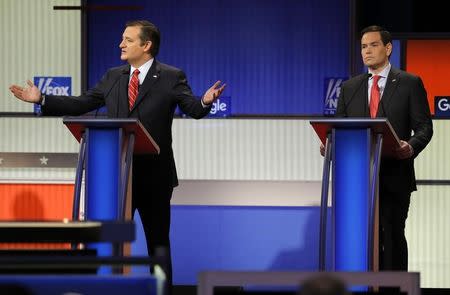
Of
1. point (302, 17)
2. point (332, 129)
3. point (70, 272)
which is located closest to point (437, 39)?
point (302, 17)

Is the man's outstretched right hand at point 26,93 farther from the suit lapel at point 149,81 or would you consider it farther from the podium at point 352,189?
the podium at point 352,189

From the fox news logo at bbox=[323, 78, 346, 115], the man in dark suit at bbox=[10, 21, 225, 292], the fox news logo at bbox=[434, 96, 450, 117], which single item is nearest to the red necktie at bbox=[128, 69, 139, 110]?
the man in dark suit at bbox=[10, 21, 225, 292]

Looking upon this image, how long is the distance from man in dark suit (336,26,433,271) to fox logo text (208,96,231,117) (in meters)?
1.47

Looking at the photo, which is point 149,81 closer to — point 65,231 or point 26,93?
point 26,93

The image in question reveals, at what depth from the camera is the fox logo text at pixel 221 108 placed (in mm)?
6145

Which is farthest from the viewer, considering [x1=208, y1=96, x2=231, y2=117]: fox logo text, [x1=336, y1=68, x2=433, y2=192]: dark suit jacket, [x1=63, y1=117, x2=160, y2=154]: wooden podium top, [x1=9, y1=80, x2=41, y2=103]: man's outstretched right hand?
[x1=208, y1=96, x2=231, y2=117]: fox logo text

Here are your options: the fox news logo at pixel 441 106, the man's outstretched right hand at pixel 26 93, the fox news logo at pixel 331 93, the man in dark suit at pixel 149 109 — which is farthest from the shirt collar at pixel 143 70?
the fox news logo at pixel 441 106

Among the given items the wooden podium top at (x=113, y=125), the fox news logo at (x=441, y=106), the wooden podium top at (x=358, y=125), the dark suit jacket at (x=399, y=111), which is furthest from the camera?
the fox news logo at (x=441, y=106)

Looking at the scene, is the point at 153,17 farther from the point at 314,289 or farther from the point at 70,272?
the point at 314,289

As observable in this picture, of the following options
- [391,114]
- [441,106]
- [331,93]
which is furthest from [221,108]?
[391,114]

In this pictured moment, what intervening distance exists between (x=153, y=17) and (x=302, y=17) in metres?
0.89

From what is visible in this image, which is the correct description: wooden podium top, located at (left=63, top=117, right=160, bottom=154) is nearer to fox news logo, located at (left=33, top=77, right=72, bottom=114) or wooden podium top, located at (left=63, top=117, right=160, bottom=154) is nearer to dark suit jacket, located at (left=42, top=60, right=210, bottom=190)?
dark suit jacket, located at (left=42, top=60, right=210, bottom=190)

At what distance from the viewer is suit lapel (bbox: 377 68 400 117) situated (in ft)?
15.2

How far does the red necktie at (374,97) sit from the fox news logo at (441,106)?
1.45 metres
